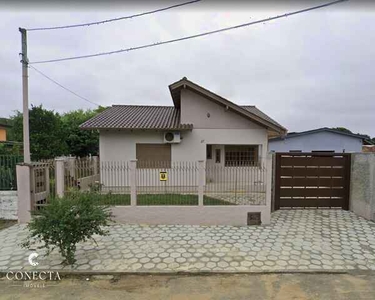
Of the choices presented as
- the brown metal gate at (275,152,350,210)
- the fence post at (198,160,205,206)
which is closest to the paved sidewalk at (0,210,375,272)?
the fence post at (198,160,205,206)

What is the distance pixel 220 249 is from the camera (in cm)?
480

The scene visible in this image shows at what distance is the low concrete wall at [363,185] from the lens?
22.0ft

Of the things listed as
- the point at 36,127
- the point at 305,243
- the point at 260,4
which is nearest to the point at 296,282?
the point at 305,243

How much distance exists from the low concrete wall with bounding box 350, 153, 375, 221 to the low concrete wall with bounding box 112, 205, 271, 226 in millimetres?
3604

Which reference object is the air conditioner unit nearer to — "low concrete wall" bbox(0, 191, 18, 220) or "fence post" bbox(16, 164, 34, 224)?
"fence post" bbox(16, 164, 34, 224)

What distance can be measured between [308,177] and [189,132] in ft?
16.8

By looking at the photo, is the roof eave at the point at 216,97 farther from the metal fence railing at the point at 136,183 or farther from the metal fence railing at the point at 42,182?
the metal fence railing at the point at 42,182

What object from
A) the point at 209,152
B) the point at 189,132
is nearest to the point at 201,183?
the point at 189,132

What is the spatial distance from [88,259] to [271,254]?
11.4 ft

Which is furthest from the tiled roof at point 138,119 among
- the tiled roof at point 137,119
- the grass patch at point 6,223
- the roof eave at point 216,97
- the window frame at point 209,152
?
the grass patch at point 6,223

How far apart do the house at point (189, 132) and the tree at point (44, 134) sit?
3.25 m

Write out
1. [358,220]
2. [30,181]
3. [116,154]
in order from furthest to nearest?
1. [116,154]
2. [358,220]
3. [30,181]

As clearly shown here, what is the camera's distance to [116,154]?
10.3m

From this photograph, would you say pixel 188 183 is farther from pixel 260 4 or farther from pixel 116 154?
pixel 260 4
